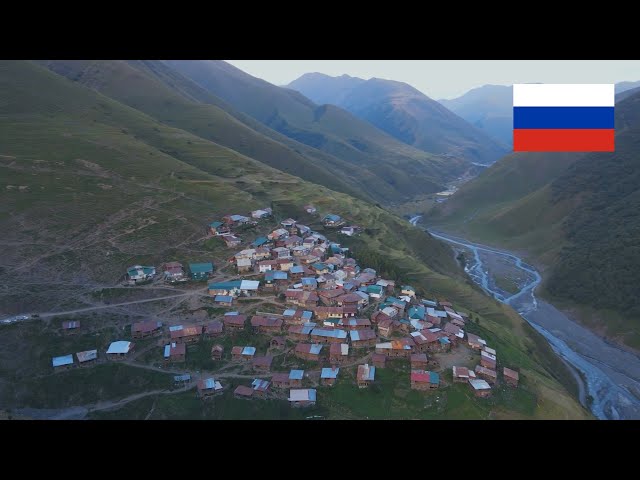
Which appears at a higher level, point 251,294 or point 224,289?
point 224,289

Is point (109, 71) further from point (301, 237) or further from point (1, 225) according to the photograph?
point (301, 237)

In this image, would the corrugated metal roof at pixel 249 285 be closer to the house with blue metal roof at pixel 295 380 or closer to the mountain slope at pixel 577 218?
Result: the house with blue metal roof at pixel 295 380

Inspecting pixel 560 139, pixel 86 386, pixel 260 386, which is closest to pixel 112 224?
pixel 86 386

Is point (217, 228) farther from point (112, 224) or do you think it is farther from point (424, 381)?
point (424, 381)

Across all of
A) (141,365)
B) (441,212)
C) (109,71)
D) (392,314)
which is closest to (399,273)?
(392,314)

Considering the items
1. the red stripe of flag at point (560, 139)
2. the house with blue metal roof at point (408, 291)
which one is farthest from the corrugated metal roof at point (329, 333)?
the red stripe of flag at point (560, 139)

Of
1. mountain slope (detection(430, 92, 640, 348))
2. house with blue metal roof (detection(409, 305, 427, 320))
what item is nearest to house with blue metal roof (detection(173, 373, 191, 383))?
house with blue metal roof (detection(409, 305, 427, 320))

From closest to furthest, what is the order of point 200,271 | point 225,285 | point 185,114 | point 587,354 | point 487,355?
point 487,355 < point 225,285 < point 200,271 < point 587,354 < point 185,114
